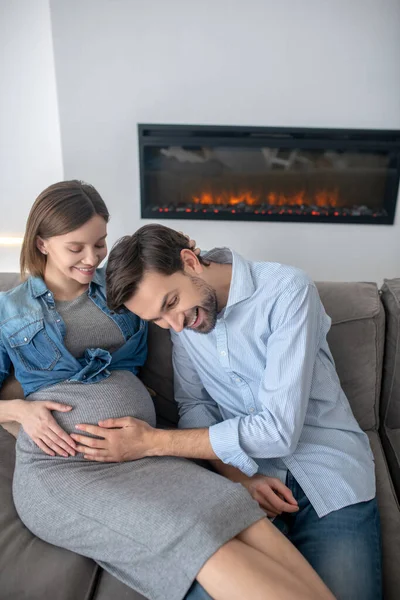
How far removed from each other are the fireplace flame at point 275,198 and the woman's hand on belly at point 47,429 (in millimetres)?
2270

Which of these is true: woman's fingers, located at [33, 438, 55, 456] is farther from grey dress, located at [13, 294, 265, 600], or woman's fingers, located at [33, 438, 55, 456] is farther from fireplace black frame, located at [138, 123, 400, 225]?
fireplace black frame, located at [138, 123, 400, 225]

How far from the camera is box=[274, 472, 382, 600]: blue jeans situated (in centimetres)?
98

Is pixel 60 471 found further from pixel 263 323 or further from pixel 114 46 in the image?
pixel 114 46

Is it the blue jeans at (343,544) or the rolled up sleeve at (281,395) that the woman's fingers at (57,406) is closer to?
the rolled up sleeve at (281,395)

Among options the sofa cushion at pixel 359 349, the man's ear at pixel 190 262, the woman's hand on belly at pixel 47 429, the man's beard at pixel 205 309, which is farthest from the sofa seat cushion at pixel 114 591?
the sofa cushion at pixel 359 349

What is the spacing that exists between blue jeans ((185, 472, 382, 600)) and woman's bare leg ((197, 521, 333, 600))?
40 millimetres

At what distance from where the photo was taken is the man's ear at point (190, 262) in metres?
1.13

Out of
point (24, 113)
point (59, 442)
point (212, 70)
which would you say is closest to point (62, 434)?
point (59, 442)

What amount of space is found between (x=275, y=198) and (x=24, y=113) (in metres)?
1.68

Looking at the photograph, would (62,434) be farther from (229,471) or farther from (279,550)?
(279,550)

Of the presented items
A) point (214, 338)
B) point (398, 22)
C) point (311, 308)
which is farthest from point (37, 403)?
point (398, 22)

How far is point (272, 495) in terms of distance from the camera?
3.68ft

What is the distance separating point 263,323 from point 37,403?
56 centimetres

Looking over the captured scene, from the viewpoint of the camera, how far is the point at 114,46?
284 centimetres
